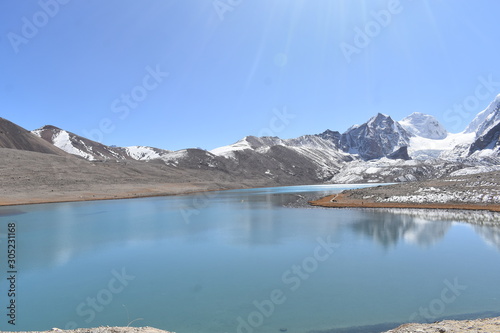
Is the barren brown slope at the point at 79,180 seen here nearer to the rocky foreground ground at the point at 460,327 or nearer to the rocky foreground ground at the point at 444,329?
the rocky foreground ground at the point at 444,329

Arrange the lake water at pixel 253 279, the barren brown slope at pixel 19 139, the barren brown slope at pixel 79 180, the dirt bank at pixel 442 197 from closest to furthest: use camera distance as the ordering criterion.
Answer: the lake water at pixel 253 279 → the dirt bank at pixel 442 197 → the barren brown slope at pixel 79 180 → the barren brown slope at pixel 19 139

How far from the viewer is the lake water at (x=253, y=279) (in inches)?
484

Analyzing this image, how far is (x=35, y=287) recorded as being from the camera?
16.0 metres

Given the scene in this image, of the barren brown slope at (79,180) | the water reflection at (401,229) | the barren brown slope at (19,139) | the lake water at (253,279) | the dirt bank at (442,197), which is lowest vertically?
the lake water at (253,279)

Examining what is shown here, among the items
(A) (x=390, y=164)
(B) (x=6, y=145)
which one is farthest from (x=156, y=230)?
(A) (x=390, y=164)

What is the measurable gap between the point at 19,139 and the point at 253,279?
168623 millimetres

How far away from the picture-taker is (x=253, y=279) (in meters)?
16.9

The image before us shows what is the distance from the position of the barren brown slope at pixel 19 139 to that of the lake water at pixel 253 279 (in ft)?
429

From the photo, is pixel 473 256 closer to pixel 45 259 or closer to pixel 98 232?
pixel 45 259

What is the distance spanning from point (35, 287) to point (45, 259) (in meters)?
6.59

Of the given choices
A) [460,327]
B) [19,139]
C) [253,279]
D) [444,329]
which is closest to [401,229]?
[253,279]

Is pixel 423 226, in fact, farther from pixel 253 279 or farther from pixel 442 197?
Result: pixel 253 279

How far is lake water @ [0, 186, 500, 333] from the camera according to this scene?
1230 cm

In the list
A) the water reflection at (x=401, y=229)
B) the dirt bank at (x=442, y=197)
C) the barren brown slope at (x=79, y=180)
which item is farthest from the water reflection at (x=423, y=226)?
the barren brown slope at (x=79, y=180)
